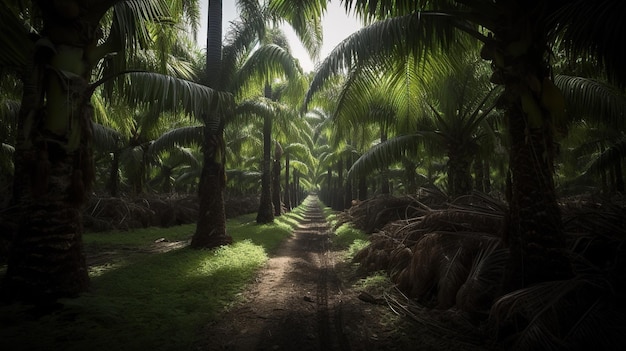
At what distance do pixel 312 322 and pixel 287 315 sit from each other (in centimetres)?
43

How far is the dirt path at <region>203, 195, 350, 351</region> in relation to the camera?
11.8ft

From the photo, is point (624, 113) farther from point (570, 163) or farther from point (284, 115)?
point (570, 163)

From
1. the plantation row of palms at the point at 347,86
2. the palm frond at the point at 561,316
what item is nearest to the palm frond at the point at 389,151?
the plantation row of palms at the point at 347,86

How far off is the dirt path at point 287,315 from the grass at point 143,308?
0.97 feet

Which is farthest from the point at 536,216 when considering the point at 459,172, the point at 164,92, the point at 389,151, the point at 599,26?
the point at 164,92

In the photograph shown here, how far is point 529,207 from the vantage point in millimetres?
3492

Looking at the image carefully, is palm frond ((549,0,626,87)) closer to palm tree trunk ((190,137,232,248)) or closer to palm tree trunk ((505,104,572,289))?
palm tree trunk ((505,104,572,289))

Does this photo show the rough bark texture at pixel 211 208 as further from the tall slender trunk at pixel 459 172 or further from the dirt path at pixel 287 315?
the tall slender trunk at pixel 459 172

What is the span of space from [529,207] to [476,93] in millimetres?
6005

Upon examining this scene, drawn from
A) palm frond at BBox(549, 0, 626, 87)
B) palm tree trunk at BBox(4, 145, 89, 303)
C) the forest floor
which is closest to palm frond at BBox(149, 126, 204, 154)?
the forest floor

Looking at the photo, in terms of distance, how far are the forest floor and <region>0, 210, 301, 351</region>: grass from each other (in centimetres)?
32

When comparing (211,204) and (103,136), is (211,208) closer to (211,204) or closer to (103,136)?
(211,204)

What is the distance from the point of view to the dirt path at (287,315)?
361 cm

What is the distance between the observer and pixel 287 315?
447 cm
